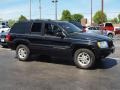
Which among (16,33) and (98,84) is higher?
(16,33)

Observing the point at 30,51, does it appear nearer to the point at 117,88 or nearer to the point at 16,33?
the point at 16,33

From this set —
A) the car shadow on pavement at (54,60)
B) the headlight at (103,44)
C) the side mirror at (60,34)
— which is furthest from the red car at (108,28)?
the headlight at (103,44)

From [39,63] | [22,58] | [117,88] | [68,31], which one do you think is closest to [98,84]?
[117,88]

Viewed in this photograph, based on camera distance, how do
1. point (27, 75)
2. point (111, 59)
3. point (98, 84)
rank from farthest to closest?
point (111, 59) → point (27, 75) → point (98, 84)

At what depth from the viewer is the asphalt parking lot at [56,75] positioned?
805 cm

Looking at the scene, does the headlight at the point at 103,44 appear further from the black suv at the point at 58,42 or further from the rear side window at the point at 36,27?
the rear side window at the point at 36,27

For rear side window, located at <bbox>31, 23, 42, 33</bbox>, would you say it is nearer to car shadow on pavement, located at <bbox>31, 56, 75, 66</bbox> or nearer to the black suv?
the black suv

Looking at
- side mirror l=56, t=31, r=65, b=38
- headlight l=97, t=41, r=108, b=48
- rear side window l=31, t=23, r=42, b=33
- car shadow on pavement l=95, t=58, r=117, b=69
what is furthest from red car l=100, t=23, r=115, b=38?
headlight l=97, t=41, r=108, b=48

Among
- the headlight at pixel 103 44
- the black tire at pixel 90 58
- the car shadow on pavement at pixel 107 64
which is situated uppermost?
the headlight at pixel 103 44

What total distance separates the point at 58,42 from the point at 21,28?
2.29 meters

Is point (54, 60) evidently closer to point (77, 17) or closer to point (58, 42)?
point (58, 42)

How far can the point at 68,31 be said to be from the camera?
11477mm

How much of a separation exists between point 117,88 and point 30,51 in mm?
5618

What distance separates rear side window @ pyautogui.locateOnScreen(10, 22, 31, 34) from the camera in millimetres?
12731
